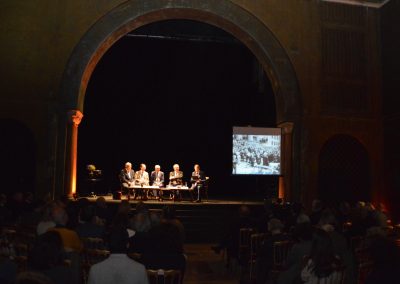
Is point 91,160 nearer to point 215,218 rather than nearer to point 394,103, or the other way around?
point 215,218

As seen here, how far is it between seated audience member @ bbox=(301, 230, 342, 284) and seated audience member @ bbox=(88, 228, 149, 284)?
112cm

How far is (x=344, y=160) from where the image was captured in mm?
10641

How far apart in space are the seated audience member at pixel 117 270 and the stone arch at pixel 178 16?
23.6 feet

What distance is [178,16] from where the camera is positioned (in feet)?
34.6

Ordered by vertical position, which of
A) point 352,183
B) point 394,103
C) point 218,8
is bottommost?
A: point 352,183

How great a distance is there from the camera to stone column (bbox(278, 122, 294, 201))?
1027 centimetres

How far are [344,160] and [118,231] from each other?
8.76m

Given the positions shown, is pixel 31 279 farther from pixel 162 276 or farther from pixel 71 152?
pixel 71 152

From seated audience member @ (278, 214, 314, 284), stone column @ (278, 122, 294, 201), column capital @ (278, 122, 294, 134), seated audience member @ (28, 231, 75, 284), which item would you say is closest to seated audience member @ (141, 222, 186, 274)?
seated audience member @ (278, 214, 314, 284)

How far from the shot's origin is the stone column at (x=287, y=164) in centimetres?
1027

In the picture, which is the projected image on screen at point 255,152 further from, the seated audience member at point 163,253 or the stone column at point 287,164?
the seated audience member at point 163,253

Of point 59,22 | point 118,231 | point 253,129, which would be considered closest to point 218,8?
point 253,129

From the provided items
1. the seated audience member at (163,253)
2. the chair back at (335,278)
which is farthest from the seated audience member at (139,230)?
the chair back at (335,278)

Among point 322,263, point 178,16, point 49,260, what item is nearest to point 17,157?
point 178,16
